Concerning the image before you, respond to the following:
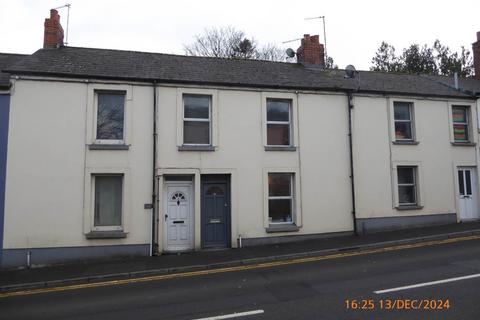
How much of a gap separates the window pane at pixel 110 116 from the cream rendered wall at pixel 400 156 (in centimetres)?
867

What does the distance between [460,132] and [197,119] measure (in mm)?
11359

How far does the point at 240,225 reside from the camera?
13.4 metres

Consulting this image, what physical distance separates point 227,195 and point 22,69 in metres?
7.70

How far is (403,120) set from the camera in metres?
15.8

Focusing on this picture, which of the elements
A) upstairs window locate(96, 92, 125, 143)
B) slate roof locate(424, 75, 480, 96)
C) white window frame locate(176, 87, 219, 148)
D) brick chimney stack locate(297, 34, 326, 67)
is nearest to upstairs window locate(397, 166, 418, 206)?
slate roof locate(424, 75, 480, 96)

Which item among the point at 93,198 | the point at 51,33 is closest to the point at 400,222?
the point at 93,198

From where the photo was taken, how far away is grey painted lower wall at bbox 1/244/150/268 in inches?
452

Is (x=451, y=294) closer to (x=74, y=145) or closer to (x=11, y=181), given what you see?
(x=74, y=145)

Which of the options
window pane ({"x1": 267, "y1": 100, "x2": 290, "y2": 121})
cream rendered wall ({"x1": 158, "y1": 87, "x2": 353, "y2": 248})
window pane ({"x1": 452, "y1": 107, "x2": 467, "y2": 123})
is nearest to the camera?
cream rendered wall ({"x1": 158, "y1": 87, "x2": 353, "y2": 248})

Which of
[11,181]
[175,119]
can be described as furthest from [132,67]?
[11,181]

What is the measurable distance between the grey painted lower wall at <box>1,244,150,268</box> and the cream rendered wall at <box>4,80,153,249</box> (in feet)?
0.51

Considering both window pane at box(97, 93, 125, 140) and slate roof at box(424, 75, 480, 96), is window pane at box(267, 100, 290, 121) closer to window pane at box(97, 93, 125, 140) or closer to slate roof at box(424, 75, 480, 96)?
window pane at box(97, 93, 125, 140)

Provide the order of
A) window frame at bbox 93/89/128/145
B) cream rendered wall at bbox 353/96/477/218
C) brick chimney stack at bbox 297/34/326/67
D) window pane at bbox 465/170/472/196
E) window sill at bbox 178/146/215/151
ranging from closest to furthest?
window frame at bbox 93/89/128/145 < window sill at bbox 178/146/215/151 < cream rendered wall at bbox 353/96/477/218 < window pane at bbox 465/170/472/196 < brick chimney stack at bbox 297/34/326/67

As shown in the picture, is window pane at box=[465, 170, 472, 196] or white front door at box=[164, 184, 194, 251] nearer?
white front door at box=[164, 184, 194, 251]
